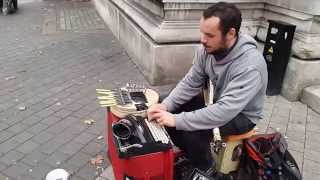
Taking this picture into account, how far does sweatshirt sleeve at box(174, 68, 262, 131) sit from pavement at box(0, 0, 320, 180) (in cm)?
118

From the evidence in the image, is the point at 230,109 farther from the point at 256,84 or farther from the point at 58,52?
the point at 58,52

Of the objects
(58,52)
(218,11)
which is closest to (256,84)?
(218,11)

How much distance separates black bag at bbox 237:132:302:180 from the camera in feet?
7.63

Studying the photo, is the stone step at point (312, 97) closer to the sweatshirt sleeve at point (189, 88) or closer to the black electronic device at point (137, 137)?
the sweatshirt sleeve at point (189, 88)

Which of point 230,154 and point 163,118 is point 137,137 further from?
point 230,154

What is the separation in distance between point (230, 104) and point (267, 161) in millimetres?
512

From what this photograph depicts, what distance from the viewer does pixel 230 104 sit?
2.23 meters

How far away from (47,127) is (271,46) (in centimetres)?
304

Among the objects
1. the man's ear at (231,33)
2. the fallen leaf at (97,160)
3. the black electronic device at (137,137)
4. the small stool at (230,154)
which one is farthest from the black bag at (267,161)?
the fallen leaf at (97,160)

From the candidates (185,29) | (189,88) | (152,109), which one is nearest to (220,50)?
(189,88)

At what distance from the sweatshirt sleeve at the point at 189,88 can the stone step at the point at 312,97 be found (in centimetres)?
229

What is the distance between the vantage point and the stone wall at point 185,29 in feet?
14.2

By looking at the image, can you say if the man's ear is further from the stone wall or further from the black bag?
the stone wall

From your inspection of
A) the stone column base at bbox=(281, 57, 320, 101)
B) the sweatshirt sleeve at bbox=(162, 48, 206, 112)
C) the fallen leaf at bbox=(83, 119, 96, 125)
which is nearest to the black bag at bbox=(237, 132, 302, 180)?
the sweatshirt sleeve at bbox=(162, 48, 206, 112)
